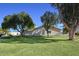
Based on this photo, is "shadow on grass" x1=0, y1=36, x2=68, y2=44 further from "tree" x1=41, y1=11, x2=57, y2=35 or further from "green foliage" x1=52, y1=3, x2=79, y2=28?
"green foliage" x1=52, y1=3, x2=79, y2=28

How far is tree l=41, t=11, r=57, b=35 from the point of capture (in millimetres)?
5703

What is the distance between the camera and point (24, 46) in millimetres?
5680

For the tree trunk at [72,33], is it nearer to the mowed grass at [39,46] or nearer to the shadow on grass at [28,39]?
the mowed grass at [39,46]

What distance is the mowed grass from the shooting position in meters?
5.65

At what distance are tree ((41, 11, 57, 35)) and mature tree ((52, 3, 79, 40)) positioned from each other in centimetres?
12

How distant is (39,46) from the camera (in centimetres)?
569

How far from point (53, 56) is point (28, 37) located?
1.46 feet

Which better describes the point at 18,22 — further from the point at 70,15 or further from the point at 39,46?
the point at 70,15

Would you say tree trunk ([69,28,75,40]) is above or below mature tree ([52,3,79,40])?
below

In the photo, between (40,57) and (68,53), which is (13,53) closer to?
(40,57)

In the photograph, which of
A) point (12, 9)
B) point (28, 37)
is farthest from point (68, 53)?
point (12, 9)

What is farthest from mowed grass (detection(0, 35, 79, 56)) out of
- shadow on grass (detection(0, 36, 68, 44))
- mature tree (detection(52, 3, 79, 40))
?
mature tree (detection(52, 3, 79, 40))

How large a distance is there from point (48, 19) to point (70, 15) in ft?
1.03

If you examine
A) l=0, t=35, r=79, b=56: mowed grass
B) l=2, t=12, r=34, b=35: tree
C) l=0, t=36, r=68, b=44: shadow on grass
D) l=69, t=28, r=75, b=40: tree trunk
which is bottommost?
l=0, t=35, r=79, b=56: mowed grass
